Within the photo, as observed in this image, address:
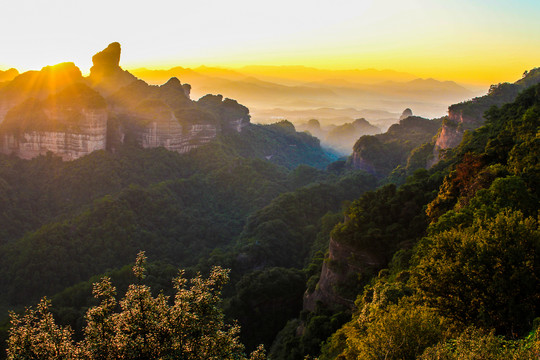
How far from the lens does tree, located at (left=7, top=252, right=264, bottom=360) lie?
11984 millimetres

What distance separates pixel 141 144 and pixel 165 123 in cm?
676

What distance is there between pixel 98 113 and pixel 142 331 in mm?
66886

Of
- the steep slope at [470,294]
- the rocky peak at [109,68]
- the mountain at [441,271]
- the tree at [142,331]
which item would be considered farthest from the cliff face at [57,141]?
the tree at [142,331]

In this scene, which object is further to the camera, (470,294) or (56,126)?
(56,126)

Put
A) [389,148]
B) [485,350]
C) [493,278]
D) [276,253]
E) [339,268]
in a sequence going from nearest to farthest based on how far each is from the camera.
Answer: [485,350], [493,278], [339,268], [276,253], [389,148]

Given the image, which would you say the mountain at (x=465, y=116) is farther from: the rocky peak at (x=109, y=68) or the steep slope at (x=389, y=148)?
the rocky peak at (x=109, y=68)

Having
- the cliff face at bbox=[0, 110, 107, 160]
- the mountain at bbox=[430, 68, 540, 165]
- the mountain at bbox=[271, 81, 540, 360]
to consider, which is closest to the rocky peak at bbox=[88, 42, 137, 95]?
the cliff face at bbox=[0, 110, 107, 160]

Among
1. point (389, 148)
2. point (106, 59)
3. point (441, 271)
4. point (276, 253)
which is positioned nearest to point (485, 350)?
point (441, 271)

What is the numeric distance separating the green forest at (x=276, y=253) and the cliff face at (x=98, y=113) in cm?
341

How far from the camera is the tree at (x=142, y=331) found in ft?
39.3

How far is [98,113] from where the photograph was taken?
2815 inches

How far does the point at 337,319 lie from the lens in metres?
28.5

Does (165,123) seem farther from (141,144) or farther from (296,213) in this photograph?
(296,213)

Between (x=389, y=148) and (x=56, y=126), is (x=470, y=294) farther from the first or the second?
(x=389, y=148)
